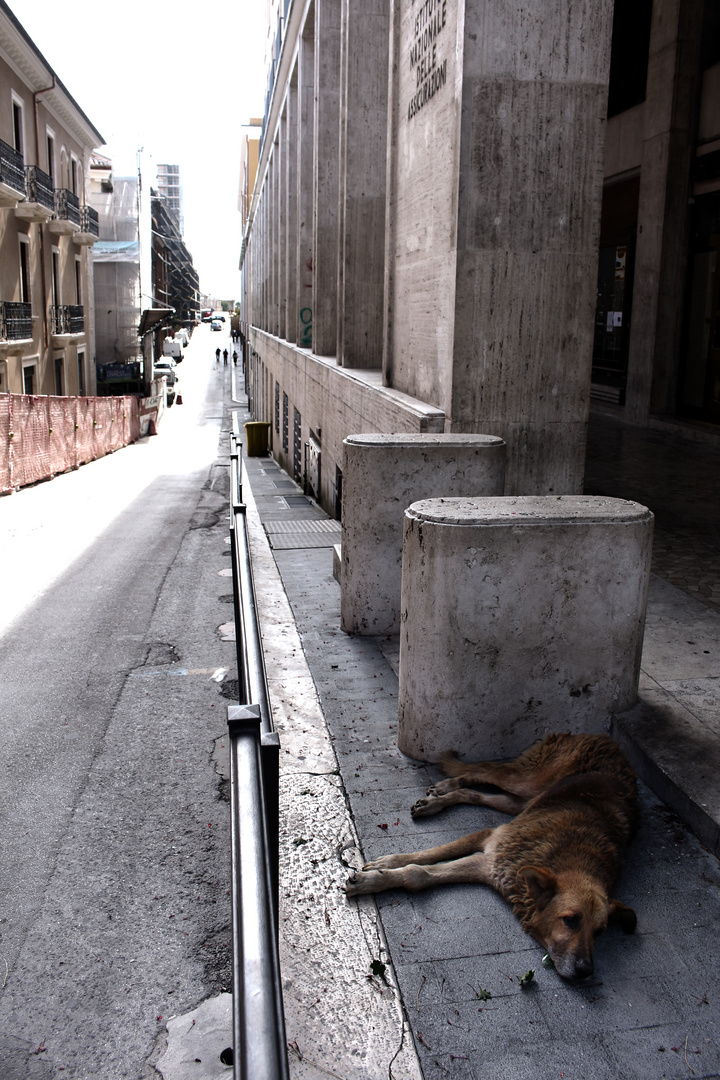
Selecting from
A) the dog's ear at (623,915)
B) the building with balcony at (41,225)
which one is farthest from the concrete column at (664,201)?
the building with balcony at (41,225)

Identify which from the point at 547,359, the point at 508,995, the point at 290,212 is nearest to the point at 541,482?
the point at 547,359

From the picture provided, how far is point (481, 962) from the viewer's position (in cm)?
316

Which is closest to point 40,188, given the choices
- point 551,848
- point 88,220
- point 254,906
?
point 88,220

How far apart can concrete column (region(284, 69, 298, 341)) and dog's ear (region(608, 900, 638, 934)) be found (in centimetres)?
2211

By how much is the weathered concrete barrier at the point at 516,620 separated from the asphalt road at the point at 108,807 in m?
1.49

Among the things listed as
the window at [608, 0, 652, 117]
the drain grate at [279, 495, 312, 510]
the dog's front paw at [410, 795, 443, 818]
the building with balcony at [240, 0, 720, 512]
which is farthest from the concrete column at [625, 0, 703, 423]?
the dog's front paw at [410, 795, 443, 818]

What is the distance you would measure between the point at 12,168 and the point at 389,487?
84.5 ft

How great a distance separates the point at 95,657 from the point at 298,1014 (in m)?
5.83

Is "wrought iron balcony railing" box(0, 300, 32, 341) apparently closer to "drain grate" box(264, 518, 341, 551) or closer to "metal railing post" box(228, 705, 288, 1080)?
"drain grate" box(264, 518, 341, 551)

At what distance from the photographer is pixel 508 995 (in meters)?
3.00

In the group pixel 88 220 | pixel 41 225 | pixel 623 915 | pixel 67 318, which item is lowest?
pixel 623 915

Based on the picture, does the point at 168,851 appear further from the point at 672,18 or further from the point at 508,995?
the point at 672,18

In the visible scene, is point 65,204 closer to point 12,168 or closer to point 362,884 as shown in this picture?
point 12,168

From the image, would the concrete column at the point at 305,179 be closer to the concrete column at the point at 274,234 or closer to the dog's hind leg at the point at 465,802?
the concrete column at the point at 274,234
